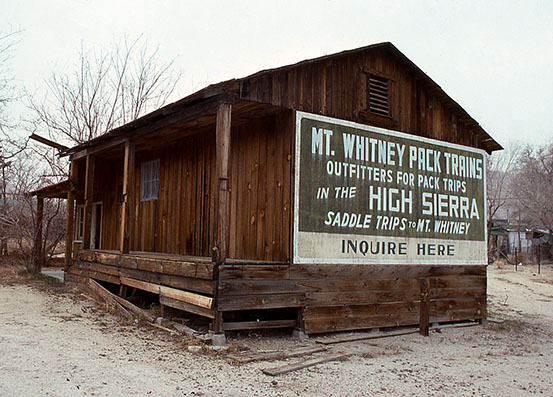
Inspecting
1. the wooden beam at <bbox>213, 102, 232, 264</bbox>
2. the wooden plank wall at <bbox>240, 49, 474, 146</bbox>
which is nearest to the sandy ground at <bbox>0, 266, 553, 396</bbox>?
the wooden beam at <bbox>213, 102, 232, 264</bbox>

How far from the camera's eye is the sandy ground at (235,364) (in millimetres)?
5711

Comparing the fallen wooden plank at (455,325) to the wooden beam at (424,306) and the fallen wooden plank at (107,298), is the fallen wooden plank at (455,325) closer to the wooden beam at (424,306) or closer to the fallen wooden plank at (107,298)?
the wooden beam at (424,306)

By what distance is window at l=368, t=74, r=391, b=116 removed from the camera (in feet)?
32.0

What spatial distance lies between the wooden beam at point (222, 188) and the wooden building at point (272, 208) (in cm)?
2

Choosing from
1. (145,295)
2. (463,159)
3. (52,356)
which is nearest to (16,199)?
(145,295)

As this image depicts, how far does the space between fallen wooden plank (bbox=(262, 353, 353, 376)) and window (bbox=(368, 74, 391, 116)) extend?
4.56 m

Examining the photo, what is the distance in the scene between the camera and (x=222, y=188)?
7.62m

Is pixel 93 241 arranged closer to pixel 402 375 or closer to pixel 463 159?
pixel 463 159

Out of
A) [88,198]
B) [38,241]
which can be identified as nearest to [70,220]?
[88,198]

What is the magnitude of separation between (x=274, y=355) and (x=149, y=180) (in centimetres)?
766

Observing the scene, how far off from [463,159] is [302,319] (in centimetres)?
498

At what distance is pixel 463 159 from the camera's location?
A: 10.8 metres

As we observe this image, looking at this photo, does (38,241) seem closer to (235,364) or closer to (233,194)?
(233,194)

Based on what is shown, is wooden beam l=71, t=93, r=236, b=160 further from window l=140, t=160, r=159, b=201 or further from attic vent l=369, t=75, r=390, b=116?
attic vent l=369, t=75, r=390, b=116
